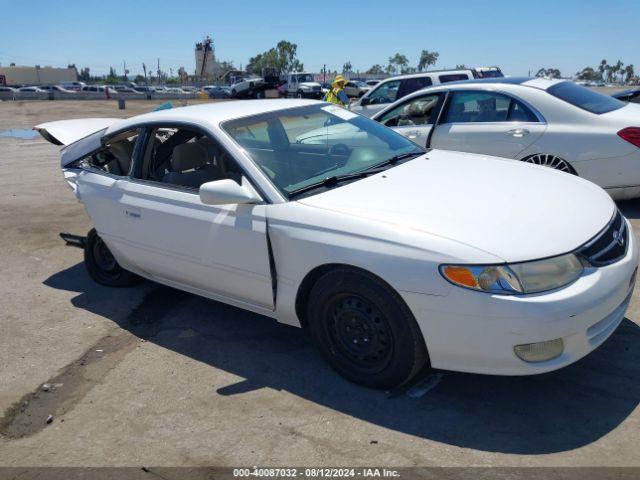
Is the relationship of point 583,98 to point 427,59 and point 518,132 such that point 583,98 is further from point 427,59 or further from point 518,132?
point 427,59

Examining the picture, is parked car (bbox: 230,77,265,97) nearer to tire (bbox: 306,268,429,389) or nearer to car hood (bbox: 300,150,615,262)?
car hood (bbox: 300,150,615,262)

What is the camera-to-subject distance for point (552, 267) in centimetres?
276

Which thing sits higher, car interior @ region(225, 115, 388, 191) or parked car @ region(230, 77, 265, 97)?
parked car @ region(230, 77, 265, 97)

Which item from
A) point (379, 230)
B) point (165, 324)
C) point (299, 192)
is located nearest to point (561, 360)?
point (379, 230)

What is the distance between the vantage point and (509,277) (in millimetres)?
2717

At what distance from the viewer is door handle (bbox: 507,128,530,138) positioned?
246 inches

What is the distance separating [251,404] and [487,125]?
456cm

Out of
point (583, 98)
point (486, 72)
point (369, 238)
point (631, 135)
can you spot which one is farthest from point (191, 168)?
point (486, 72)

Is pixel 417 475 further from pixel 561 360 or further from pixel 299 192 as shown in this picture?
pixel 299 192

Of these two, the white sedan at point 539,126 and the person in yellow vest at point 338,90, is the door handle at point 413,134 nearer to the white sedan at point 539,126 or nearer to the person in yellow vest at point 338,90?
the white sedan at point 539,126

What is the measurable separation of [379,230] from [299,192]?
2.26ft

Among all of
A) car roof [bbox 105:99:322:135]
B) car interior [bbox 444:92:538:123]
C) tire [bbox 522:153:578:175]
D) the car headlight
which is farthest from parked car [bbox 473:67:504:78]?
the car headlight

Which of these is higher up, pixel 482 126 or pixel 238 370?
pixel 482 126

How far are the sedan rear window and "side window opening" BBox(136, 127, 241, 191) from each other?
4.01 metres
